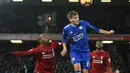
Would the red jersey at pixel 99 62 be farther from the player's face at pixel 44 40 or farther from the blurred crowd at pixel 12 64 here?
the blurred crowd at pixel 12 64

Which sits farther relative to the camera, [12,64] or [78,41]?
[12,64]

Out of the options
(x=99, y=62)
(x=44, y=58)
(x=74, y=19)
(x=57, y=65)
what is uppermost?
(x=74, y=19)

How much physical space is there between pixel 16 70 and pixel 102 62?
47.8 feet

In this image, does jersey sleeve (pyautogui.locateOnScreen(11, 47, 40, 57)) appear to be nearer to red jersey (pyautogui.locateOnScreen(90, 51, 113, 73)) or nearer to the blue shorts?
the blue shorts

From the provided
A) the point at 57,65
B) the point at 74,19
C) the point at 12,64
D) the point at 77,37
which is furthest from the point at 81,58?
the point at 12,64

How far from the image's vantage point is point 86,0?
23.2m

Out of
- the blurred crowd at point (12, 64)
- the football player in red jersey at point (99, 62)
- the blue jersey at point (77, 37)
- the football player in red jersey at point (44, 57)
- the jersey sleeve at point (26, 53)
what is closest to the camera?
the blue jersey at point (77, 37)

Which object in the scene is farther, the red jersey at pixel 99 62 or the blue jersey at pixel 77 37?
the red jersey at pixel 99 62

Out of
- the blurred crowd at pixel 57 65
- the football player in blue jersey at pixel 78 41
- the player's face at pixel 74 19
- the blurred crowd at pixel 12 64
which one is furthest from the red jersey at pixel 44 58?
the blurred crowd at pixel 12 64

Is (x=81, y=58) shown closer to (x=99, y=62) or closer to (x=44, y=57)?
(x=44, y=57)

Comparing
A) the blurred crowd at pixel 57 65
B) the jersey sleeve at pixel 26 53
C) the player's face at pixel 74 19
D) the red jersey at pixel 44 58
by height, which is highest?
the player's face at pixel 74 19

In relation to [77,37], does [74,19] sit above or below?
above

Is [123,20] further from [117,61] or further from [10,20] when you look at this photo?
[10,20]

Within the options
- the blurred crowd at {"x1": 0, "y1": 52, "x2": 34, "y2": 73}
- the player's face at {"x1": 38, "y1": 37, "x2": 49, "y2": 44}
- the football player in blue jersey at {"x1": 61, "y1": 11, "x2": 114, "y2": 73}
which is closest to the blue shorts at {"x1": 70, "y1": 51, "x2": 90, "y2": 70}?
the football player in blue jersey at {"x1": 61, "y1": 11, "x2": 114, "y2": 73}
